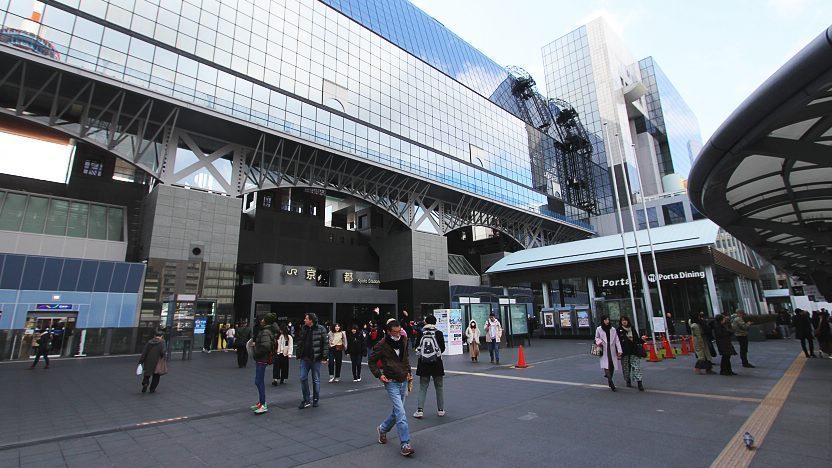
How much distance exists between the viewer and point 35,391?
10188 millimetres

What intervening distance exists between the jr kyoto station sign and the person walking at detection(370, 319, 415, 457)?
2884cm

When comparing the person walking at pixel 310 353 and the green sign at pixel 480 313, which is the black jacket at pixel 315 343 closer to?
the person walking at pixel 310 353

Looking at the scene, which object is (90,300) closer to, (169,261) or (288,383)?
(169,261)

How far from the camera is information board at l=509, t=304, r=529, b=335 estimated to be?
23531 mm

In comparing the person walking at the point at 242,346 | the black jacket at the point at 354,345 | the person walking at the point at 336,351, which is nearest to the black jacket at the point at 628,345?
the black jacket at the point at 354,345

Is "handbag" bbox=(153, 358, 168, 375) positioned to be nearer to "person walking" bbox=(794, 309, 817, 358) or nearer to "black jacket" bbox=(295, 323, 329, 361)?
"black jacket" bbox=(295, 323, 329, 361)

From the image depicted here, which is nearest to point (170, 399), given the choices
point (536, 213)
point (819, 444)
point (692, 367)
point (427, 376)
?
point (427, 376)

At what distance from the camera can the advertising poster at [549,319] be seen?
1220 inches

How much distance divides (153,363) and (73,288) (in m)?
15.9

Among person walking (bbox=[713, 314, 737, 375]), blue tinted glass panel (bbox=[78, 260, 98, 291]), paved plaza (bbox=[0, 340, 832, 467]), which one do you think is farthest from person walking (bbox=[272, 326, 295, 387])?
blue tinted glass panel (bbox=[78, 260, 98, 291])

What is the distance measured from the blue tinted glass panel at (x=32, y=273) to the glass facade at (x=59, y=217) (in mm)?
3302

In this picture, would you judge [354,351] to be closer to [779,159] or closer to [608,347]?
[608,347]

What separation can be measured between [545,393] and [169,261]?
24.1 metres

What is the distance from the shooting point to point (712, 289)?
24156 mm
